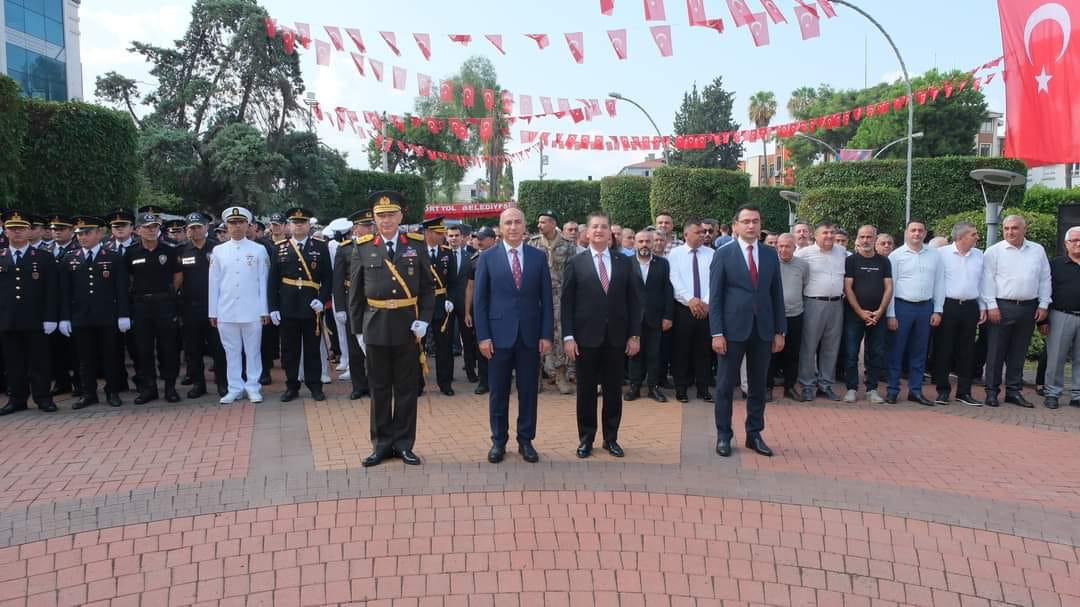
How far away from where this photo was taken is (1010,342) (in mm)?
7688

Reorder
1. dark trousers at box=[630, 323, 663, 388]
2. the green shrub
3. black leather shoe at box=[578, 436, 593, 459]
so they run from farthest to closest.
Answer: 1. the green shrub
2. dark trousers at box=[630, 323, 663, 388]
3. black leather shoe at box=[578, 436, 593, 459]

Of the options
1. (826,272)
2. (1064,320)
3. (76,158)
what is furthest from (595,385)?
(76,158)

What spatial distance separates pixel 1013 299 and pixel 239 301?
8.39 metres

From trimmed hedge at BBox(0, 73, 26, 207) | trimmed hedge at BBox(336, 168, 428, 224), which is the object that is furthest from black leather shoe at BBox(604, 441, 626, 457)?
trimmed hedge at BBox(336, 168, 428, 224)

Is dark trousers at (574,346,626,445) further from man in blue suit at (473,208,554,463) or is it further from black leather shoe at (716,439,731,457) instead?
black leather shoe at (716,439,731,457)

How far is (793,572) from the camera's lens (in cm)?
379

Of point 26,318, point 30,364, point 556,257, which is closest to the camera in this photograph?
point 26,318

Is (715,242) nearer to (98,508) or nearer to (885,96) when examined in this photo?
(98,508)

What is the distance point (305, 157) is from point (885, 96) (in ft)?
148

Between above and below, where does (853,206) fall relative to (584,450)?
above

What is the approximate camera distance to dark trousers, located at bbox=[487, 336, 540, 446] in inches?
208

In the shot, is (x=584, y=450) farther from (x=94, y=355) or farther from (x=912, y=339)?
(x=94, y=355)

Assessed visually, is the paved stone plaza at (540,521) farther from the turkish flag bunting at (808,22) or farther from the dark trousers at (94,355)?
the turkish flag bunting at (808,22)

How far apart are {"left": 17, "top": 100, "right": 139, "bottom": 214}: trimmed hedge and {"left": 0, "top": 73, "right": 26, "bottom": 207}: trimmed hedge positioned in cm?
184
